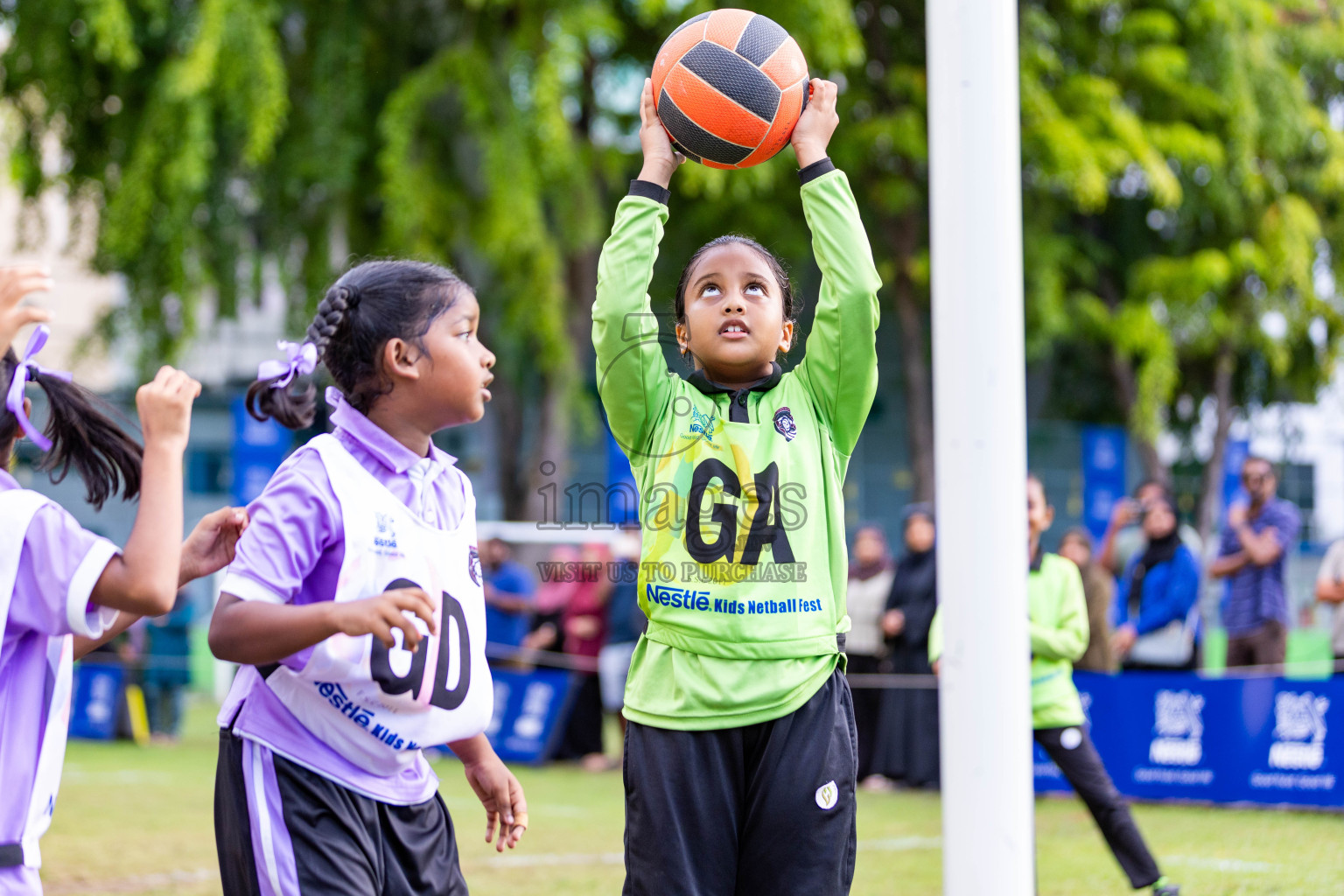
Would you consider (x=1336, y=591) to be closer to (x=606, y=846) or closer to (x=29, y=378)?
(x=606, y=846)

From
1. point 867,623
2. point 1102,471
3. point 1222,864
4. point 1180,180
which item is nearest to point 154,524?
point 1222,864

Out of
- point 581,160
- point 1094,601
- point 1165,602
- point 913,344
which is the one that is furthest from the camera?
point 913,344

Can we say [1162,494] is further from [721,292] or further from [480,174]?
[480,174]

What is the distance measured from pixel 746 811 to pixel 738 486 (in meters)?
0.70

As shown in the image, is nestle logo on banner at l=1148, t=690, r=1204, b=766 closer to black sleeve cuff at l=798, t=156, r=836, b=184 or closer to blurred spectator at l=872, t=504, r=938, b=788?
blurred spectator at l=872, t=504, r=938, b=788

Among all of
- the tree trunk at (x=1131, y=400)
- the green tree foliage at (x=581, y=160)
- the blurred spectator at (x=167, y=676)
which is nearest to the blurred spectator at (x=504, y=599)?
the green tree foliage at (x=581, y=160)

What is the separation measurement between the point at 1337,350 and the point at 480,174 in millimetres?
11584

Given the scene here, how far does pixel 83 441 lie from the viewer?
270 centimetres

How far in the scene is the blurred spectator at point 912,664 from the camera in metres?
9.46

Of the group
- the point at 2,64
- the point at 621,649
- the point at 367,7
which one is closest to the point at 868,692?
the point at 621,649


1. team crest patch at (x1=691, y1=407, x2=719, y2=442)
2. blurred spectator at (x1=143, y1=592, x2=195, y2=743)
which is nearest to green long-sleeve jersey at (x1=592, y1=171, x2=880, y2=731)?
team crest patch at (x1=691, y1=407, x2=719, y2=442)

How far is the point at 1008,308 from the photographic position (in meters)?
2.89

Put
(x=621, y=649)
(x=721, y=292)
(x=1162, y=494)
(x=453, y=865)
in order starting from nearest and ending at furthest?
(x=453, y=865) → (x=721, y=292) → (x=1162, y=494) → (x=621, y=649)

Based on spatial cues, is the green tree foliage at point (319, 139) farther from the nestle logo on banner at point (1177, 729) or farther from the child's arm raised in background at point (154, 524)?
the child's arm raised in background at point (154, 524)
